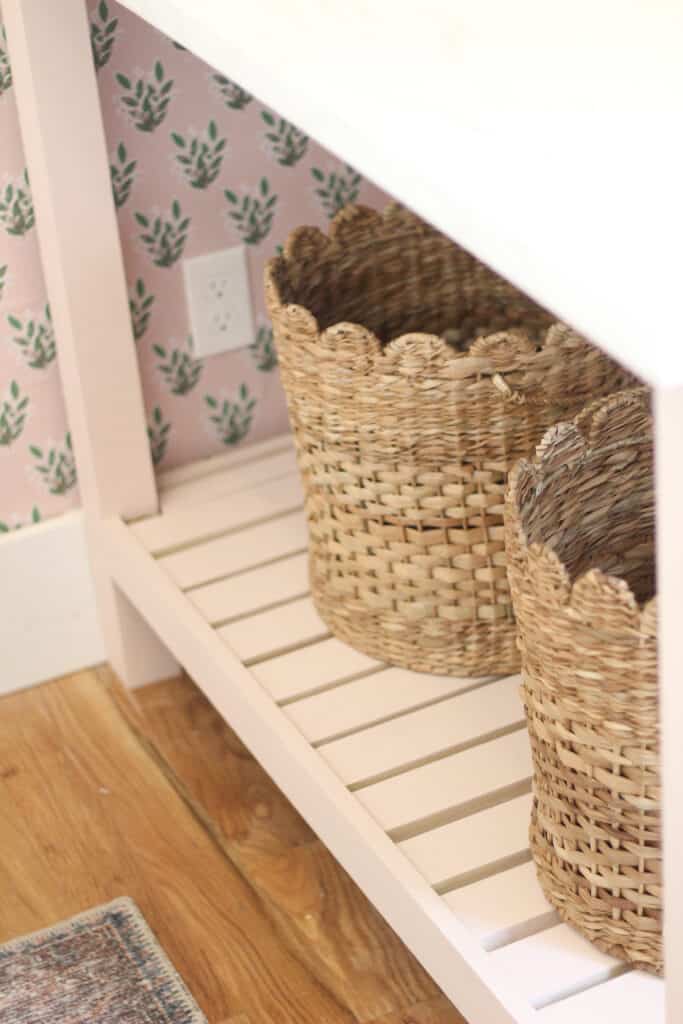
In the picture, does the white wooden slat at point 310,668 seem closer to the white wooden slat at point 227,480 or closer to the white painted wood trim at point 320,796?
the white painted wood trim at point 320,796

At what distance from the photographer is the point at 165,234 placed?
1523 mm

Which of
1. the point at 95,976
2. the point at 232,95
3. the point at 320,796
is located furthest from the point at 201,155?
the point at 95,976

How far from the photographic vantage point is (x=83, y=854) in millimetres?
1413

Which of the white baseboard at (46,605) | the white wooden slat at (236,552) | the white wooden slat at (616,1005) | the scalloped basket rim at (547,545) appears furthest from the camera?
the white baseboard at (46,605)

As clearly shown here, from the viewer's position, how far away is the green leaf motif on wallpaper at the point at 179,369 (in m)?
1.58

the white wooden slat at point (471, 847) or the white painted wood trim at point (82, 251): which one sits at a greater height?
the white painted wood trim at point (82, 251)

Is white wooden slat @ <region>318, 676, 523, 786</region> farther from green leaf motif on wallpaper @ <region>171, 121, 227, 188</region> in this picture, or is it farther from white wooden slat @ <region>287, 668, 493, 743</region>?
green leaf motif on wallpaper @ <region>171, 121, 227, 188</region>

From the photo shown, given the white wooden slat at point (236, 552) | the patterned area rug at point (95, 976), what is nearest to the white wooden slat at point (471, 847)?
the patterned area rug at point (95, 976)

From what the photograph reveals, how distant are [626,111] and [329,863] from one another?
0.77m

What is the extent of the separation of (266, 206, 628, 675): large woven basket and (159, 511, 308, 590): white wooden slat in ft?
0.35

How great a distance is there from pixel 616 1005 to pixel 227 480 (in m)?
0.73

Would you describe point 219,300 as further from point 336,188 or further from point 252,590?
point 252,590

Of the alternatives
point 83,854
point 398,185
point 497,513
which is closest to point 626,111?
point 398,185

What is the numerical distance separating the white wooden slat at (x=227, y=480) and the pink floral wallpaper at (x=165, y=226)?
39mm
